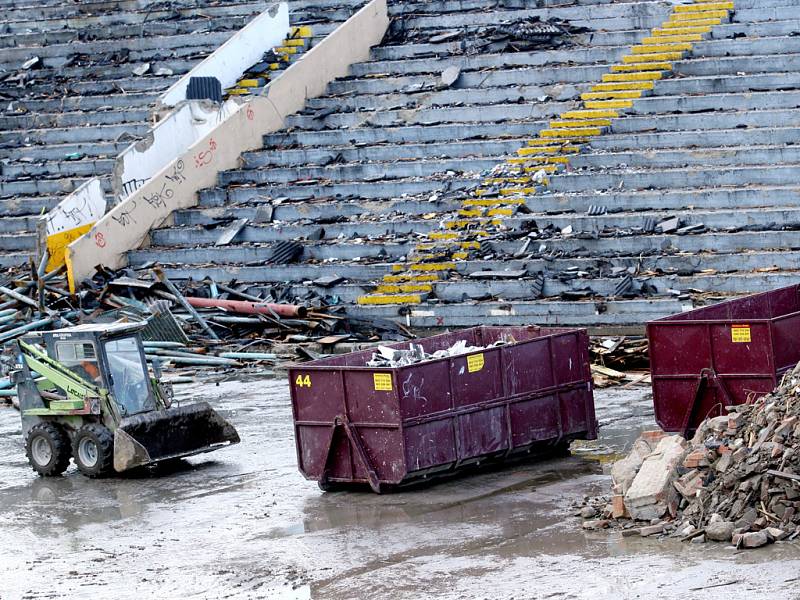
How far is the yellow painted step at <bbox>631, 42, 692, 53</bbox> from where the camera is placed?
28578mm

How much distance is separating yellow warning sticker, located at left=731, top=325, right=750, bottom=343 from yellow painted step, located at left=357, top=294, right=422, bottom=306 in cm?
963

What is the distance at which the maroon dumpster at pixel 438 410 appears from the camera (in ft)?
48.7

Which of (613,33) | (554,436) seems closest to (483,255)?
(613,33)

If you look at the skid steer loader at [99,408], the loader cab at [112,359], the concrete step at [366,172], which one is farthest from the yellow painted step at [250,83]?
the loader cab at [112,359]

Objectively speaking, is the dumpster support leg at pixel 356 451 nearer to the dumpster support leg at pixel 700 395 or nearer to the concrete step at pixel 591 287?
the dumpster support leg at pixel 700 395

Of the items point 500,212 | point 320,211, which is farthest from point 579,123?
point 320,211

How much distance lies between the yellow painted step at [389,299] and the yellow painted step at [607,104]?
6123 millimetres

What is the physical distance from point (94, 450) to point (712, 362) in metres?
7.05

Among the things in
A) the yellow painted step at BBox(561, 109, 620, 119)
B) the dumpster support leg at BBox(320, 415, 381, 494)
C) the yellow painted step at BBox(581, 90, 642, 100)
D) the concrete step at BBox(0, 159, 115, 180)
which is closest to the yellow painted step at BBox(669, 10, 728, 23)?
the yellow painted step at BBox(581, 90, 642, 100)

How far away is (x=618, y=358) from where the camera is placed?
20.7 metres

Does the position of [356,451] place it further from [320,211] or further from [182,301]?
[320,211]

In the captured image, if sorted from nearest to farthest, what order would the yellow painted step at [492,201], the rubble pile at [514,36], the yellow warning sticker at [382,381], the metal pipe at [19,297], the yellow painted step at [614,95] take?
the yellow warning sticker at [382,381] < the metal pipe at [19,297] < the yellow painted step at [492,201] < the yellow painted step at [614,95] < the rubble pile at [514,36]

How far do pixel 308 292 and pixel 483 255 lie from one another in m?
3.17

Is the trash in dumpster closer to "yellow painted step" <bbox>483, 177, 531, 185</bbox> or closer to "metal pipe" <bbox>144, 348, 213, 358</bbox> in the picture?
"metal pipe" <bbox>144, 348, 213, 358</bbox>
